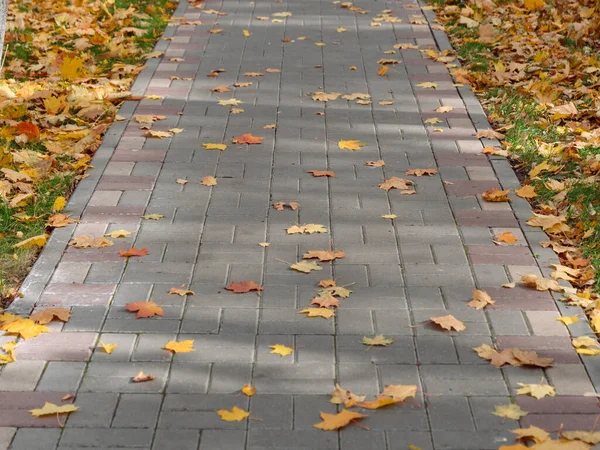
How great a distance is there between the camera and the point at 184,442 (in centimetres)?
303

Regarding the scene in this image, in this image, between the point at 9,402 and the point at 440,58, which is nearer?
the point at 9,402

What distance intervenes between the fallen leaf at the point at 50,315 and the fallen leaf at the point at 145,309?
27 centimetres

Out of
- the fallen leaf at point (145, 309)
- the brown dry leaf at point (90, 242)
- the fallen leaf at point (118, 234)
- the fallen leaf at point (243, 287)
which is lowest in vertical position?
the fallen leaf at point (118, 234)

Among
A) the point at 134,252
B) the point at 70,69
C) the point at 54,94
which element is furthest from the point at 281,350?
the point at 70,69

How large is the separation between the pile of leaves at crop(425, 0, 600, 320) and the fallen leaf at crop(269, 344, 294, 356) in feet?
4.36

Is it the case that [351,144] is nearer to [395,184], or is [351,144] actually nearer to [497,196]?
[395,184]

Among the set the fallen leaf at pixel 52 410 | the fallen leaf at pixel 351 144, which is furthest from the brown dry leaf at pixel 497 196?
the fallen leaf at pixel 52 410

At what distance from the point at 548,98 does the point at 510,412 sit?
13.0 feet

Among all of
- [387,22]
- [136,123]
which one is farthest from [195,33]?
[136,123]

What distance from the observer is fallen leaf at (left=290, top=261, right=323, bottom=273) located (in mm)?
4215

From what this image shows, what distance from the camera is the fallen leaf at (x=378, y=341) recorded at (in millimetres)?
3625

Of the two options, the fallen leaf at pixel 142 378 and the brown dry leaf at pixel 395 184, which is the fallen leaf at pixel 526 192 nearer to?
the brown dry leaf at pixel 395 184

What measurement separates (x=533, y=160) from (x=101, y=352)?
3191mm

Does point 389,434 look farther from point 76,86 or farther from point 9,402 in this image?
point 76,86
